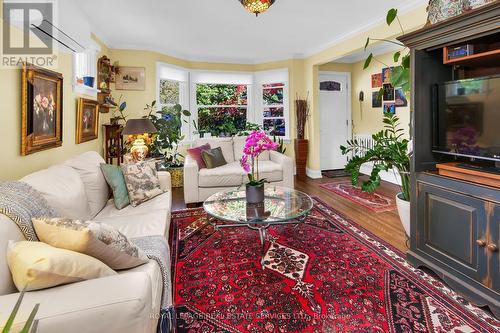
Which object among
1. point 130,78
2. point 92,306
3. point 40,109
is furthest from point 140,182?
point 130,78

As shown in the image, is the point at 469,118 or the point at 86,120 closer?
the point at 469,118

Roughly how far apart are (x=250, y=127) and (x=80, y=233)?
4767 millimetres

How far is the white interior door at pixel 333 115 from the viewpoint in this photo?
20.1 ft

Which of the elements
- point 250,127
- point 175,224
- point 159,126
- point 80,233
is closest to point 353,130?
point 250,127

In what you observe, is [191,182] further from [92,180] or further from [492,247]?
[492,247]

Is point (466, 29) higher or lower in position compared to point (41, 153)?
higher

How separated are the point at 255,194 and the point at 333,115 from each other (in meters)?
4.30

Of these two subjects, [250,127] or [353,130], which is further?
[353,130]

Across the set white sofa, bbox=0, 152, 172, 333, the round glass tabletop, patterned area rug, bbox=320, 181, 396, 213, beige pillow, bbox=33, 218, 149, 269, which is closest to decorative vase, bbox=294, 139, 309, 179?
patterned area rug, bbox=320, 181, 396, 213

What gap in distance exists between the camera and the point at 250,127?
18.8 ft

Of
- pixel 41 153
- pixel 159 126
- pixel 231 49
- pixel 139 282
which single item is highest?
pixel 231 49

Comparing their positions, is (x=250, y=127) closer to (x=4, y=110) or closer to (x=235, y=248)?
(x=235, y=248)

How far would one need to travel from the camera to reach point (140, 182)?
2744 mm

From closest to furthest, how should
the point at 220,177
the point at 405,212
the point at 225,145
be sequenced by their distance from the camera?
1. the point at 405,212
2. the point at 220,177
3. the point at 225,145
